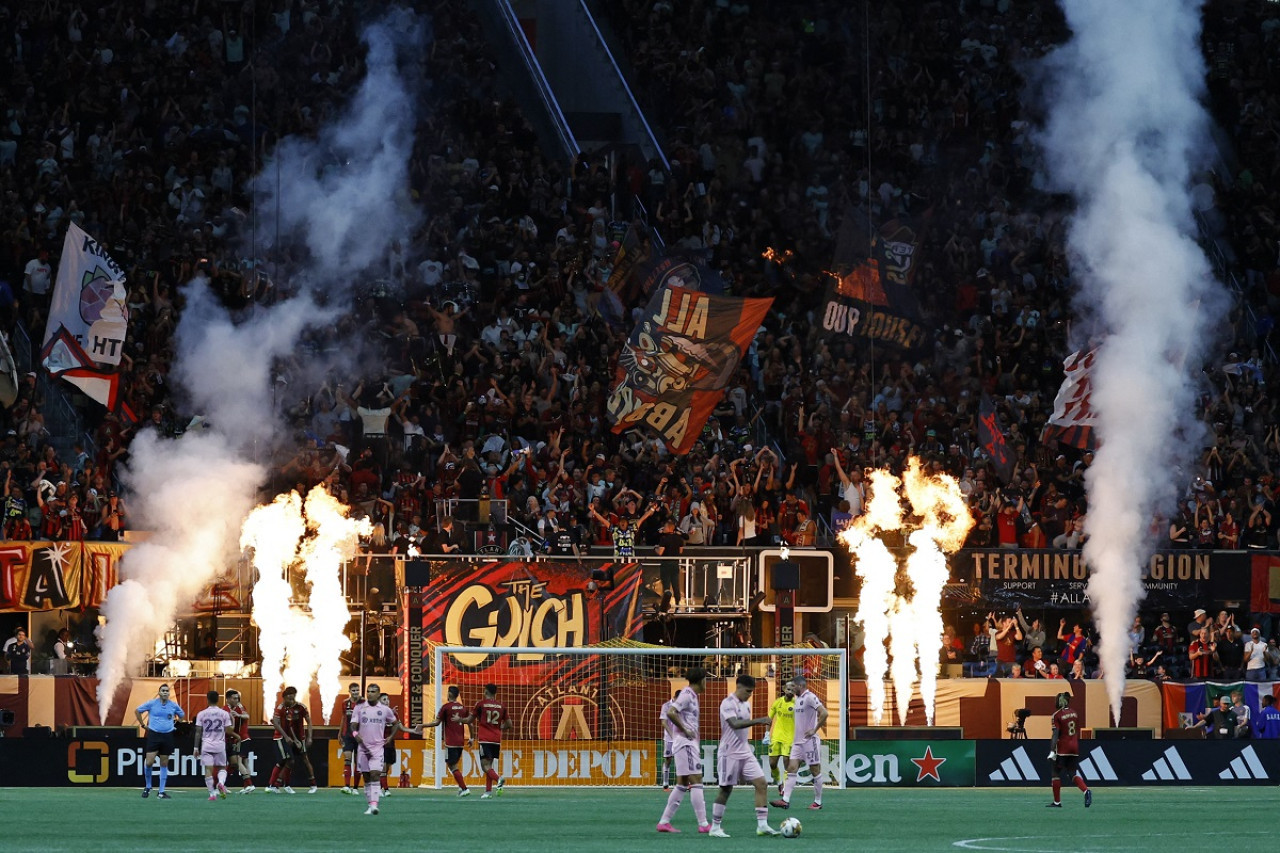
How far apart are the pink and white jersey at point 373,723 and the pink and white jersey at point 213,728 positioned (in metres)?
1.87

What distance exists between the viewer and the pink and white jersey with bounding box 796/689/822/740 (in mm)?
28344

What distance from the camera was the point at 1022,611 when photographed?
120 ft

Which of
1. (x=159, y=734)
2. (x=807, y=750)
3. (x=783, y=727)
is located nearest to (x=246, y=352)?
(x=159, y=734)

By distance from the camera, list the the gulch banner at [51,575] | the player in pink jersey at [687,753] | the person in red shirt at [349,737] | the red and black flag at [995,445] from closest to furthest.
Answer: the player in pink jersey at [687,753] → the person in red shirt at [349,737] → the the gulch banner at [51,575] → the red and black flag at [995,445]

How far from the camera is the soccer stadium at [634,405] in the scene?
107 feet

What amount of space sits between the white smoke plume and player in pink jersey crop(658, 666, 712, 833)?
13.1m

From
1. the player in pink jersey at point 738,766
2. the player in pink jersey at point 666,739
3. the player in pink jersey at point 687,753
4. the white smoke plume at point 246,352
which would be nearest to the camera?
the player in pink jersey at point 738,766

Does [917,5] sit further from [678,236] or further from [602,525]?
[602,525]

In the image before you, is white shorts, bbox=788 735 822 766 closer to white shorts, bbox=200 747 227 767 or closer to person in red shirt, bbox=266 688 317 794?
person in red shirt, bbox=266 688 317 794

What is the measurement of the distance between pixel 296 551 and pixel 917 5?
747 inches

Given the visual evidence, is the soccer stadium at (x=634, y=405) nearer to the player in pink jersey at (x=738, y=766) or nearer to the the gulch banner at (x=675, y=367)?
the the gulch banner at (x=675, y=367)

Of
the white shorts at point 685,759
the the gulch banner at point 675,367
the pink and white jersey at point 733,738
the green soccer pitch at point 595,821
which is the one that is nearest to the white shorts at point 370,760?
the green soccer pitch at point 595,821

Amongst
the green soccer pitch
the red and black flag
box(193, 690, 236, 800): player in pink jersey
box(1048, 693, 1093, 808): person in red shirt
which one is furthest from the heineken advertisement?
box(193, 690, 236, 800): player in pink jersey

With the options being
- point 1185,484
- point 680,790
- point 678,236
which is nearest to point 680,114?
point 678,236
